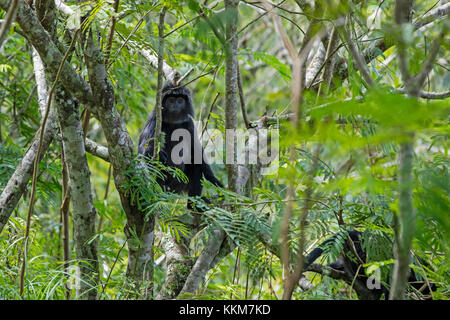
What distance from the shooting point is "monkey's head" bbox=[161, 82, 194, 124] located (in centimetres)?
524

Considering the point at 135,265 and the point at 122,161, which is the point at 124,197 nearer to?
the point at 122,161

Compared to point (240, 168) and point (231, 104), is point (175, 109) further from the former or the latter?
point (231, 104)

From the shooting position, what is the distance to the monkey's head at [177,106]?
5.24 meters

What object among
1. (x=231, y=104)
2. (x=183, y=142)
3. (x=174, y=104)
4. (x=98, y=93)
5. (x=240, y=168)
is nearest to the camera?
(x=98, y=93)

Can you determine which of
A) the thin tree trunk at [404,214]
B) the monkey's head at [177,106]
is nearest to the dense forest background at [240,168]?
the thin tree trunk at [404,214]

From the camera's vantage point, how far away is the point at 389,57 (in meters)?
5.20

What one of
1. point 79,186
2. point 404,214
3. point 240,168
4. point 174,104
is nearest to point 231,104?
point 240,168

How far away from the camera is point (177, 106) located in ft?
17.4

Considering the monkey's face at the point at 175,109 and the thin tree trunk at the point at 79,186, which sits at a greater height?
the monkey's face at the point at 175,109

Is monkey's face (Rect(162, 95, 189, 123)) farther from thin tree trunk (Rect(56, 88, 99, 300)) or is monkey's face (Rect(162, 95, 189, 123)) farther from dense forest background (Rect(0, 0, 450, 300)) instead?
thin tree trunk (Rect(56, 88, 99, 300))

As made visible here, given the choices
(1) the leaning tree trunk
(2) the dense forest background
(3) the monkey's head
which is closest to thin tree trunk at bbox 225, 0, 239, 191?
(2) the dense forest background

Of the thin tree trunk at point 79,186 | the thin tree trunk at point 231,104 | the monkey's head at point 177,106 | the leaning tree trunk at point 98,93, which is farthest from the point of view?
the monkey's head at point 177,106

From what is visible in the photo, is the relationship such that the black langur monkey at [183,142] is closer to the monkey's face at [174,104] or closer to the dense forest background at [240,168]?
the monkey's face at [174,104]
